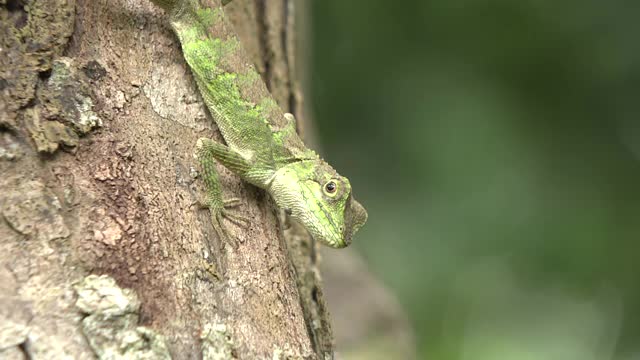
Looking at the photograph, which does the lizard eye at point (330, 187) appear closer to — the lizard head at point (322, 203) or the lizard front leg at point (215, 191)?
the lizard head at point (322, 203)

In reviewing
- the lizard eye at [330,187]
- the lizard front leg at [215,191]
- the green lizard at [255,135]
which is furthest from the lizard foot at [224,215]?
the lizard eye at [330,187]

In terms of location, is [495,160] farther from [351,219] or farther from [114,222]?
[114,222]

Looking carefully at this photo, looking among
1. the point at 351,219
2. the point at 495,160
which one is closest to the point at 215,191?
the point at 351,219

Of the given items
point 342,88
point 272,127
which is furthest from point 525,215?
point 272,127

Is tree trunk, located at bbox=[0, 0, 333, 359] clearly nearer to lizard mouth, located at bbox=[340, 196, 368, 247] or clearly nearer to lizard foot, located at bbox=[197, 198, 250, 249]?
lizard foot, located at bbox=[197, 198, 250, 249]

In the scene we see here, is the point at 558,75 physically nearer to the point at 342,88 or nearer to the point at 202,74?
the point at 342,88

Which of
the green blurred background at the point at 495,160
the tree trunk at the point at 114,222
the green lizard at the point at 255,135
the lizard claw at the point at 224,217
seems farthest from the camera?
the green blurred background at the point at 495,160

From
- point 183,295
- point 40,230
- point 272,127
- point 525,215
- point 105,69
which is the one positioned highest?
point 105,69
